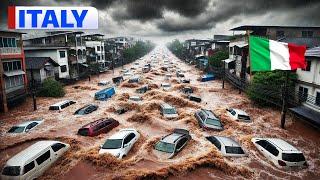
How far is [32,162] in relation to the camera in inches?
578

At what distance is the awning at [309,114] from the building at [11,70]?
107ft

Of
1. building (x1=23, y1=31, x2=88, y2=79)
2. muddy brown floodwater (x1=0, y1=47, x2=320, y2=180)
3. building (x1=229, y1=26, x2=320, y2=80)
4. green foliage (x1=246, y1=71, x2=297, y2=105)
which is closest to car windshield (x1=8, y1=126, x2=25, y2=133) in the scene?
muddy brown floodwater (x1=0, y1=47, x2=320, y2=180)

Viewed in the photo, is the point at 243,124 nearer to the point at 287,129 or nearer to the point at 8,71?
the point at 287,129

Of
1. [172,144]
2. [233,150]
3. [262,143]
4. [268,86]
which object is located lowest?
[233,150]

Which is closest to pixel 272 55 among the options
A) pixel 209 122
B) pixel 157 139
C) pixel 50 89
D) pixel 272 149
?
pixel 272 149

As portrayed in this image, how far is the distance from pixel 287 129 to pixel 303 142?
2916 millimetres

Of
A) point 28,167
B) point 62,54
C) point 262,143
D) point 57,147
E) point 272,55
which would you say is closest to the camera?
point 272,55

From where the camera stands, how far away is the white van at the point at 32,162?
14102 millimetres

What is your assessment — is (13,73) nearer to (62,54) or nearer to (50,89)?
(50,89)

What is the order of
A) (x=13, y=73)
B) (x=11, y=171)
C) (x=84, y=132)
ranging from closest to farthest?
(x=11, y=171), (x=84, y=132), (x=13, y=73)

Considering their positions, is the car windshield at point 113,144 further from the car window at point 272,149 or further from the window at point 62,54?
the window at point 62,54

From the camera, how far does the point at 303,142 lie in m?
22.4

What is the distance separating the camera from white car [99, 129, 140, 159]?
17.4 meters

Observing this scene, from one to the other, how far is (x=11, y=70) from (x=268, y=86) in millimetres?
33688
